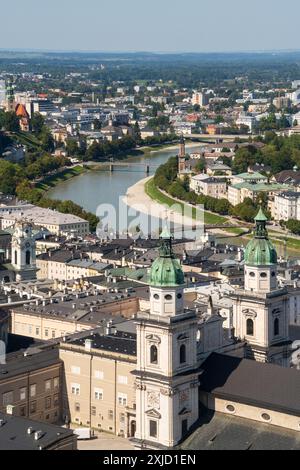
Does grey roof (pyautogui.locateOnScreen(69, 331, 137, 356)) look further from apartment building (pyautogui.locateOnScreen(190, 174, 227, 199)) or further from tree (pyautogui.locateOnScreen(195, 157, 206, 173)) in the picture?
tree (pyautogui.locateOnScreen(195, 157, 206, 173))

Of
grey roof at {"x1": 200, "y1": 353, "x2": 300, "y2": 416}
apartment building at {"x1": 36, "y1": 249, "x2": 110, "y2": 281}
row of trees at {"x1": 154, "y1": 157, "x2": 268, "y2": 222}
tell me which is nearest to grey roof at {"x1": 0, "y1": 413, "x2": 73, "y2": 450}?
grey roof at {"x1": 200, "y1": 353, "x2": 300, "y2": 416}

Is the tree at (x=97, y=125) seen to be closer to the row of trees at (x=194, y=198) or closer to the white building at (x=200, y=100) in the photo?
the row of trees at (x=194, y=198)

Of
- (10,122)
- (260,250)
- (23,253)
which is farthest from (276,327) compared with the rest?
(10,122)

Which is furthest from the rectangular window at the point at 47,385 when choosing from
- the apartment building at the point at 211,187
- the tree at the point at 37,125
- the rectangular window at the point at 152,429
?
the tree at the point at 37,125

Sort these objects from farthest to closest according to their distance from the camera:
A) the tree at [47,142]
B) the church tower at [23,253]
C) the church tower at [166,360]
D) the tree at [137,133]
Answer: the tree at [137,133] < the tree at [47,142] < the church tower at [23,253] < the church tower at [166,360]

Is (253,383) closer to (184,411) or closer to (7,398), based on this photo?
(184,411)

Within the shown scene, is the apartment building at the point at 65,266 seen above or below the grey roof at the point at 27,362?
below
